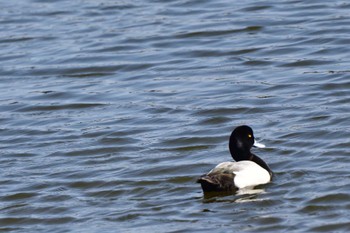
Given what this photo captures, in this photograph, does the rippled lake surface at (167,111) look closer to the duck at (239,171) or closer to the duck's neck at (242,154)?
the duck at (239,171)

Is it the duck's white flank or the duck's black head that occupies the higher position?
the duck's black head

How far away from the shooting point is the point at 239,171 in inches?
431

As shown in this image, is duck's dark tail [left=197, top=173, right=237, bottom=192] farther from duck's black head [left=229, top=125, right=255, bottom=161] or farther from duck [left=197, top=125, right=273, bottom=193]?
duck's black head [left=229, top=125, right=255, bottom=161]

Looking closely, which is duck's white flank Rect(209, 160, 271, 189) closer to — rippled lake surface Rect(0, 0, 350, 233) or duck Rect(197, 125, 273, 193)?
duck Rect(197, 125, 273, 193)

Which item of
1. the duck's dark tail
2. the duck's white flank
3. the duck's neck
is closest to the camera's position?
the duck's dark tail

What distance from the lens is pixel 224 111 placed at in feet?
45.7

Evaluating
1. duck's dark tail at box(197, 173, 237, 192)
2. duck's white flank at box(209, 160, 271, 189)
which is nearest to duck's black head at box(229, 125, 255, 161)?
duck's white flank at box(209, 160, 271, 189)

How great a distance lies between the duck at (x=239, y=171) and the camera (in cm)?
1062

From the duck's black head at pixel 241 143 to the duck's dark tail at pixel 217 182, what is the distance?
0.64 m

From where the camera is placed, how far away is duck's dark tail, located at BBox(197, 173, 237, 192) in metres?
10.5

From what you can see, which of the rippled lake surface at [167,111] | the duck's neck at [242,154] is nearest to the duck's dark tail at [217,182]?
the rippled lake surface at [167,111]

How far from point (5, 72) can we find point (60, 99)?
81.3 inches

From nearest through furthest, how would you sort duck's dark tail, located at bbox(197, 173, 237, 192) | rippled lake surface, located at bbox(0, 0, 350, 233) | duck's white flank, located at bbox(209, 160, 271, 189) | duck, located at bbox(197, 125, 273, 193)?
rippled lake surface, located at bbox(0, 0, 350, 233) → duck's dark tail, located at bbox(197, 173, 237, 192) → duck, located at bbox(197, 125, 273, 193) → duck's white flank, located at bbox(209, 160, 271, 189)

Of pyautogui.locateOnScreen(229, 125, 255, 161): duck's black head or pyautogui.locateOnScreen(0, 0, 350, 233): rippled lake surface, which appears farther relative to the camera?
pyautogui.locateOnScreen(229, 125, 255, 161): duck's black head
